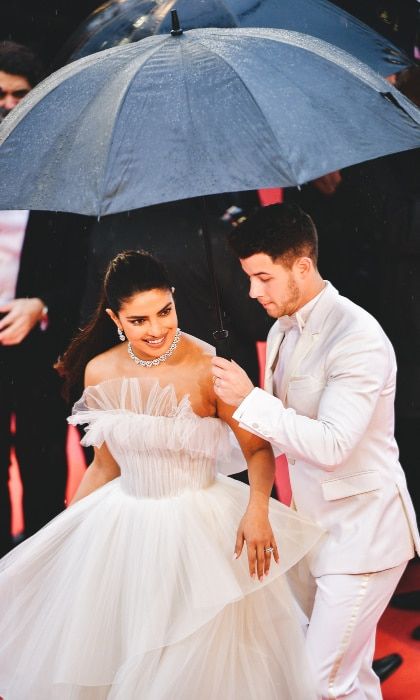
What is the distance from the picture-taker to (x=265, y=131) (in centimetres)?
274

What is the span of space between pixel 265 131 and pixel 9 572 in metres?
1.79

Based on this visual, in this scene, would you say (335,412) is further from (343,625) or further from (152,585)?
(152,585)

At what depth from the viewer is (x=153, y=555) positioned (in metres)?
3.31

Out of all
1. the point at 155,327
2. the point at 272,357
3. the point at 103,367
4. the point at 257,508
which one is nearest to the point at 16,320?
the point at 103,367

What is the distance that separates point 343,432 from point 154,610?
0.86 metres

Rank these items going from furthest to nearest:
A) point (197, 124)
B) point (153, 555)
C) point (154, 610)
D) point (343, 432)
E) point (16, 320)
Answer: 1. point (16, 320)
2. point (153, 555)
3. point (154, 610)
4. point (343, 432)
5. point (197, 124)

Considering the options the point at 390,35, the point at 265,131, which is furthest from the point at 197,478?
the point at 390,35

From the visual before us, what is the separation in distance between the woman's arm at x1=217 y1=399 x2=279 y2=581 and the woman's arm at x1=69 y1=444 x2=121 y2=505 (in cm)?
60

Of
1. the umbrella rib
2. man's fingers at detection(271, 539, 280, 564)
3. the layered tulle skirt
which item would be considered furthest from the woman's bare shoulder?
the umbrella rib

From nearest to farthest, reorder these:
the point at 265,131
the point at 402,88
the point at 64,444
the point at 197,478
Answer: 1. the point at 265,131
2. the point at 197,478
3. the point at 402,88
4. the point at 64,444

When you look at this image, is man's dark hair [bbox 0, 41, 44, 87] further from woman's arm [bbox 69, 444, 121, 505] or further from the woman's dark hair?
woman's arm [bbox 69, 444, 121, 505]

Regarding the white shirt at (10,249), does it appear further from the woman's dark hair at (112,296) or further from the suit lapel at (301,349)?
the suit lapel at (301,349)

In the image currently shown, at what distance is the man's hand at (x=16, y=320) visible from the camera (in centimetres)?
469

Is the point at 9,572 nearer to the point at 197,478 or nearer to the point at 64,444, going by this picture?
the point at 197,478
